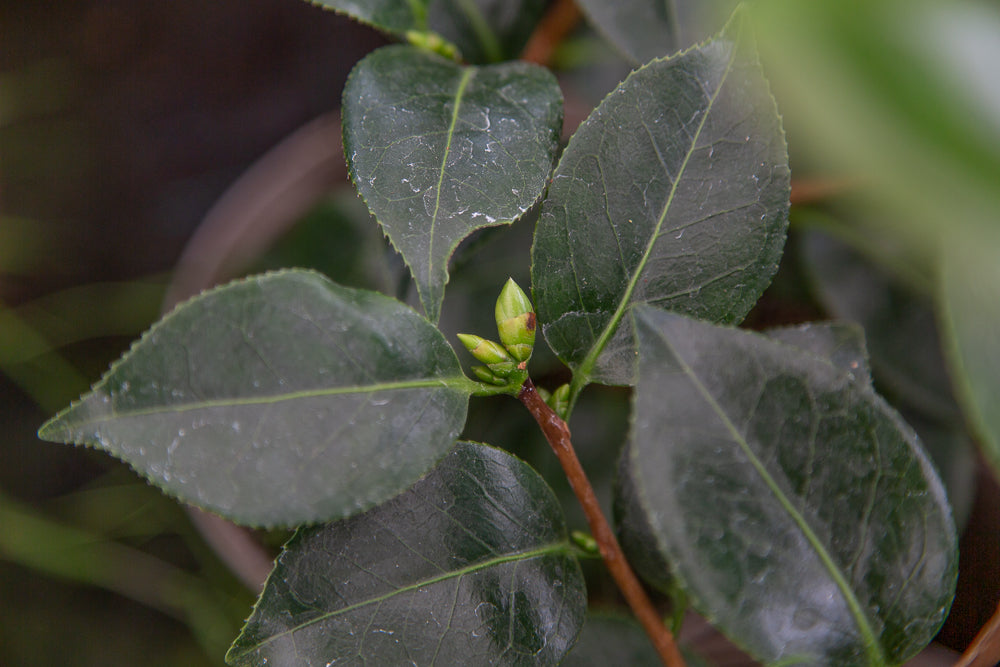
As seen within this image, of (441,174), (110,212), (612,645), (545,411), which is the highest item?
(441,174)

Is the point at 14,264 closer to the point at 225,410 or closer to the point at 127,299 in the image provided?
the point at 127,299

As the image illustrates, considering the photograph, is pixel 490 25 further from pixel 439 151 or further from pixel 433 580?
pixel 433 580

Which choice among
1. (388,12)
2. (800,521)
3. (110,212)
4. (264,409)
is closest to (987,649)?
(800,521)

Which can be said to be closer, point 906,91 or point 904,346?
point 906,91

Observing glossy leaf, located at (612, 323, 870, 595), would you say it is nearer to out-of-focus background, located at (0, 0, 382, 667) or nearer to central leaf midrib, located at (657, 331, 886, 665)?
central leaf midrib, located at (657, 331, 886, 665)

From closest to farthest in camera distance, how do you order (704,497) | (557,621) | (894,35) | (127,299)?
1. (894,35)
2. (704,497)
3. (557,621)
4. (127,299)

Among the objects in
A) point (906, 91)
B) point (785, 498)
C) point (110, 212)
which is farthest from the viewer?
point (110, 212)

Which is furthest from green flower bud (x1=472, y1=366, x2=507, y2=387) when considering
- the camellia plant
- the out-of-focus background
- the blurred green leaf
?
the out-of-focus background

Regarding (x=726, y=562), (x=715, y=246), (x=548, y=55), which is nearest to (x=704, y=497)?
(x=726, y=562)
